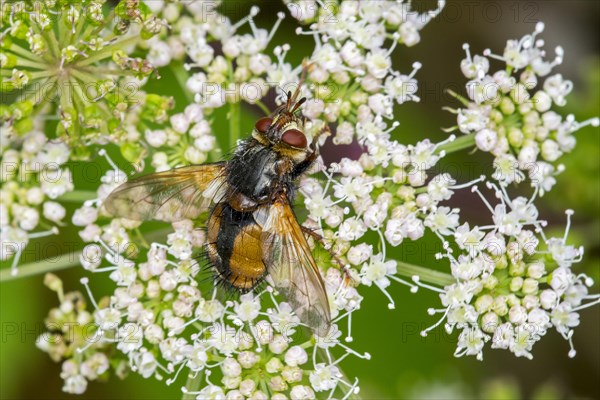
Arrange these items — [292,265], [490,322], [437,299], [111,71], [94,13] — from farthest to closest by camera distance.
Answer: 1. [437,299]
2. [111,71]
3. [490,322]
4. [94,13]
5. [292,265]

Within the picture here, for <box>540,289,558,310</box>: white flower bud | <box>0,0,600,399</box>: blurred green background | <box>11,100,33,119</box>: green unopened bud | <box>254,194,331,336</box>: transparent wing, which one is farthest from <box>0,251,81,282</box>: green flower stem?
<box>540,289,558,310</box>: white flower bud

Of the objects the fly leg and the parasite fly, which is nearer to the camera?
the parasite fly

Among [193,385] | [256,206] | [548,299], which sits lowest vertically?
[193,385]

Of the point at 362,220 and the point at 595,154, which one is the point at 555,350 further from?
the point at 362,220

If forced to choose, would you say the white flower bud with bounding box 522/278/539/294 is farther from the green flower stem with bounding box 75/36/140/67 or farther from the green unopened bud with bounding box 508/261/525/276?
the green flower stem with bounding box 75/36/140/67

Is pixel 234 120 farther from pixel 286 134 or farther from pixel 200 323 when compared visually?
pixel 200 323

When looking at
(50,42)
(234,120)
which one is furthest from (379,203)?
(50,42)
